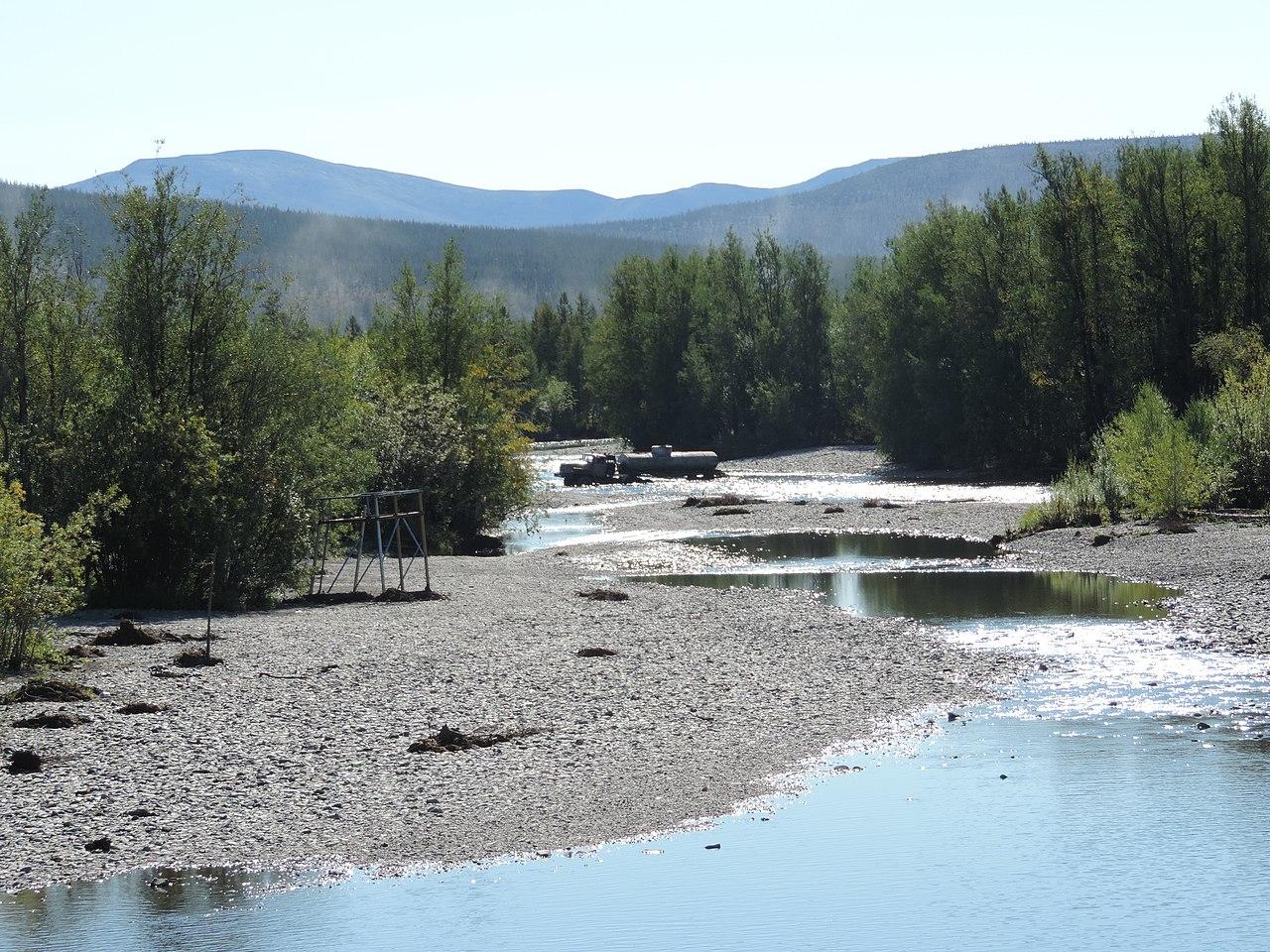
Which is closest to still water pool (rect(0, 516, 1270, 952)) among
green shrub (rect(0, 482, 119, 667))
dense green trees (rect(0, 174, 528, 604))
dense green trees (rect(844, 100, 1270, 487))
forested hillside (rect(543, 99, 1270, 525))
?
green shrub (rect(0, 482, 119, 667))

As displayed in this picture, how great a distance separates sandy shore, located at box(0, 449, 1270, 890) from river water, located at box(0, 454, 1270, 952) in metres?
0.66

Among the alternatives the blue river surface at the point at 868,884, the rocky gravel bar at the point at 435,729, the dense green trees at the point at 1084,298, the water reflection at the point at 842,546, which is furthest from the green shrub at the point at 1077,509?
the blue river surface at the point at 868,884

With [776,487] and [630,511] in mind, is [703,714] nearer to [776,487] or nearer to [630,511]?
[630,511]

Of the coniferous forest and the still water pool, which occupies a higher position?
the coniferous forest

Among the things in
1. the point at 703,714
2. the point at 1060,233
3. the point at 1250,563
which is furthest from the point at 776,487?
the point at 703,714

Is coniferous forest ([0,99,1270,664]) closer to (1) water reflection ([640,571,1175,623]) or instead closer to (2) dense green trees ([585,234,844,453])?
(2) dense green trees ([585,234,844,453])

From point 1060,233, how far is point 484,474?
3003 cm

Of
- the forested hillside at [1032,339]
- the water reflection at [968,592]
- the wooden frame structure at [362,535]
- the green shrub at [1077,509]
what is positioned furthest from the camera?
the forested hillside at [1032,339]

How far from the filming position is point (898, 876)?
12.4 meters

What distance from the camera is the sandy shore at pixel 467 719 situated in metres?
13.2

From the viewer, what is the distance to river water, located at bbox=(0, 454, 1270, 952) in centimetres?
1112

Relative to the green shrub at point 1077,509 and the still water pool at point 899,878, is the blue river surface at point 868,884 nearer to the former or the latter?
the still water pool at point 899,878

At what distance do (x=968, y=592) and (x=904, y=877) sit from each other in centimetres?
1770

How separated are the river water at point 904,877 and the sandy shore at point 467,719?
66cm
